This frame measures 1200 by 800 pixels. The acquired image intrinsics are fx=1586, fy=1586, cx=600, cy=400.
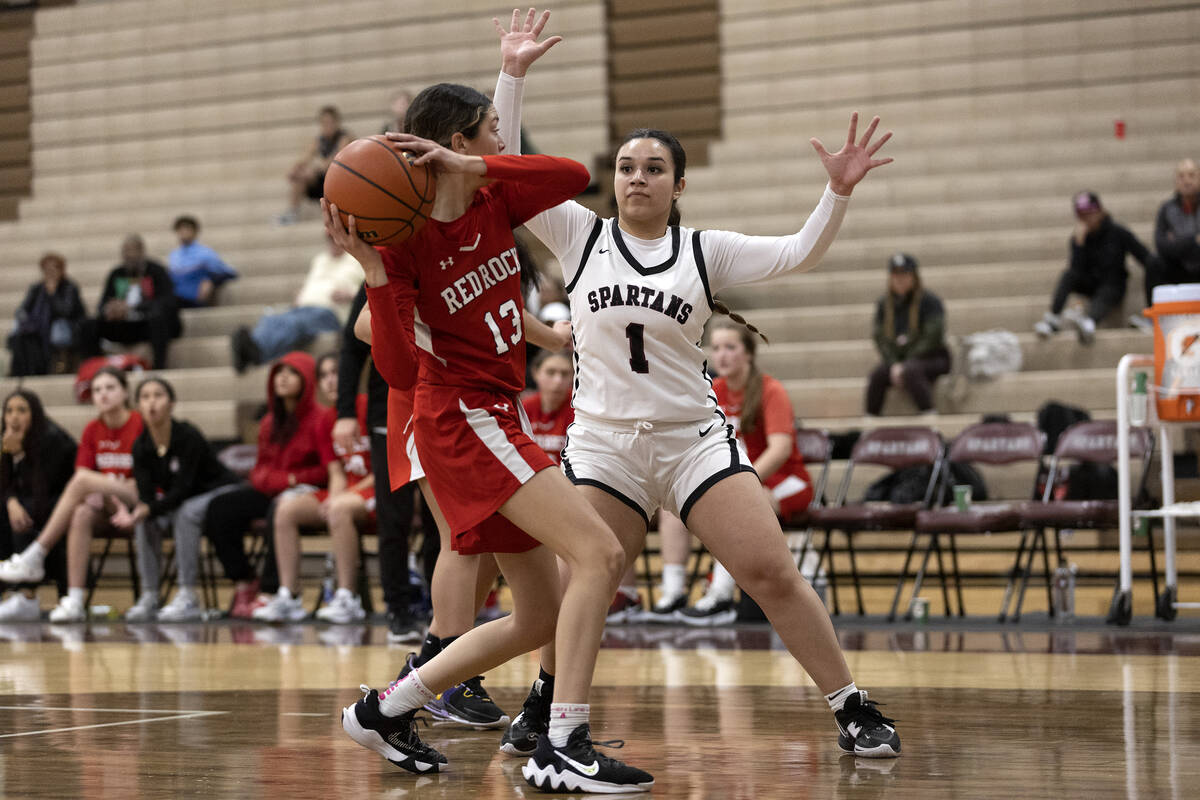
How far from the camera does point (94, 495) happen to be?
9.26m

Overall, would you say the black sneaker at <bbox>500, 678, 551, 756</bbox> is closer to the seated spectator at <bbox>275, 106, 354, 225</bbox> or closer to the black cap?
the black cap

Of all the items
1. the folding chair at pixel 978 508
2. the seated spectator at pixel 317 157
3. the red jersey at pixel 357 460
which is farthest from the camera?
the seated spectator at pixel 317 157

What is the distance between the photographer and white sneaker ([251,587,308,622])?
8.52 meters

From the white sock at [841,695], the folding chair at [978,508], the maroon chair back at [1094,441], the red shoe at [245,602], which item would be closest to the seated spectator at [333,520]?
the red shoe at [245,602]

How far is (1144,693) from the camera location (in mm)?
4887

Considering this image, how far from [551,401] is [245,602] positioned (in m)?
2.28

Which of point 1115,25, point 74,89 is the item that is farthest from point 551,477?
point 74,89

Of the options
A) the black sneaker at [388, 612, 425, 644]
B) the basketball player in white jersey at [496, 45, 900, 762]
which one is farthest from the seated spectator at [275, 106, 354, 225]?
the basketball player in white jersey at [496, 45, 900, 762]

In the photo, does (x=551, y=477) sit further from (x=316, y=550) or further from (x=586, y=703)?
(x=316, y=550)

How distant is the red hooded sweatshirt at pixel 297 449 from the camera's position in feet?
29.3

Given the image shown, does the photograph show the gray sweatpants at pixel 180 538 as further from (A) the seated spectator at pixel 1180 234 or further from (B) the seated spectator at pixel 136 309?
(A) the seated spectator at pixel 1180 234

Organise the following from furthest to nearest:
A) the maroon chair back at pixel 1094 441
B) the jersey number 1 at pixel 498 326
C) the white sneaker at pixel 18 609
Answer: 1. the white sneaker at pixel 18 609
2. the maroon chair back at pixel 1094 441
3. the jersey number 1 at pixel 498 326

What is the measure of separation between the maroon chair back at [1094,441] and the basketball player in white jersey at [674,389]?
14.3 feet

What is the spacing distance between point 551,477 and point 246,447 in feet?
21.9
